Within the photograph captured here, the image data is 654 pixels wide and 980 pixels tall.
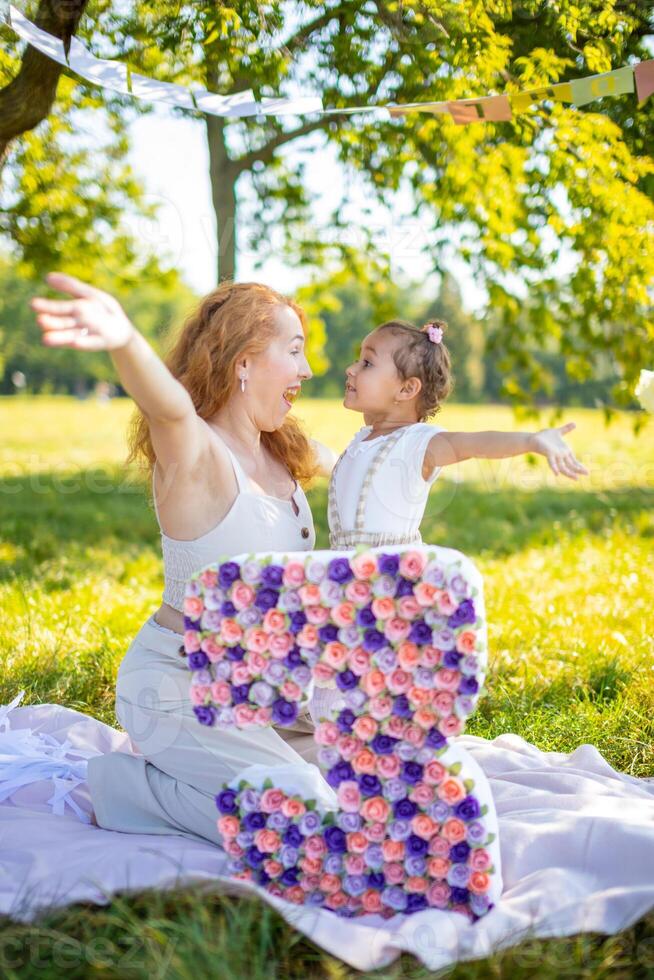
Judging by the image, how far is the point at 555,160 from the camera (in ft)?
14.1

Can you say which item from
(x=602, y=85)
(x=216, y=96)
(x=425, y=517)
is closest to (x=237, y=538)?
(x=216, y=96)

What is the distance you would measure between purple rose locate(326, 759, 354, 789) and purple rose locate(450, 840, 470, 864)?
25 cm

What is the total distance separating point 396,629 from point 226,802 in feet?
1.80

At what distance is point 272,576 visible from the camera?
197cm

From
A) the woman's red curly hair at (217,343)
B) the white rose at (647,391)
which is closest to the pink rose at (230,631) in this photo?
the woman's red curly hair at (217,343)

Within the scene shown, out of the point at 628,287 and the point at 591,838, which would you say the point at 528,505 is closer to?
the point at 628,287

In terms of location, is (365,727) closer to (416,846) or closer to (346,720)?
(346,720)

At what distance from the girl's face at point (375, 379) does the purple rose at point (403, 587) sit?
0.88 m

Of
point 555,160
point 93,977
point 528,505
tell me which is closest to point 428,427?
point 93,977

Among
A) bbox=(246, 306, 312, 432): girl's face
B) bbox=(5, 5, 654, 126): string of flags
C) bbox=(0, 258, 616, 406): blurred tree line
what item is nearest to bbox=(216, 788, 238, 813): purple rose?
bbox=(246, 306, 312, 432): girl's face

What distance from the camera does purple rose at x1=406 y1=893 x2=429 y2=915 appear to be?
2049 mm

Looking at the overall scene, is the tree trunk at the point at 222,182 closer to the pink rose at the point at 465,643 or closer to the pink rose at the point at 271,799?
the pink rose at the point at 271,799

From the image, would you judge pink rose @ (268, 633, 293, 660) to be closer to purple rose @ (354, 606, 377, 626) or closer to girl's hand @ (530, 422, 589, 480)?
purple rose @ (354, 606, 377, 626)

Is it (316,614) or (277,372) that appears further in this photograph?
(277,372)
